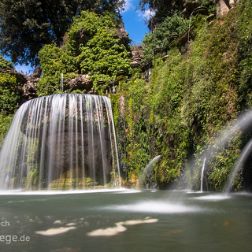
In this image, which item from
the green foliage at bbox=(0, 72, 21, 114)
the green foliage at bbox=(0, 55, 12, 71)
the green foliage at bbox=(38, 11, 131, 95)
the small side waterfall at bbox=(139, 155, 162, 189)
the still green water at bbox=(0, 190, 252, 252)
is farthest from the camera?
the green foliage at bbox=(0, 55, 12, 71)

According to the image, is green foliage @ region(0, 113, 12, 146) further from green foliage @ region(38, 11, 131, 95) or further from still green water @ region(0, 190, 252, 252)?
still green water @ region(0, 190, 252, 252)

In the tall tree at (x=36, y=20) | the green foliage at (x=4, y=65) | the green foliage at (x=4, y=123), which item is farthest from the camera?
the tall tree at (x=36, y=20)

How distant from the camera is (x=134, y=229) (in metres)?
4.93

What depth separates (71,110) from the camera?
17453 millimetres

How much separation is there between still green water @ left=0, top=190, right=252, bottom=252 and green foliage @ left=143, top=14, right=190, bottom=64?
16.8 meters

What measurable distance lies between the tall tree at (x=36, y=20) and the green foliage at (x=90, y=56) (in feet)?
13.4

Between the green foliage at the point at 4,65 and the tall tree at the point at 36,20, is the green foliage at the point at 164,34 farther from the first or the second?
the green foliage at the point at 4,65

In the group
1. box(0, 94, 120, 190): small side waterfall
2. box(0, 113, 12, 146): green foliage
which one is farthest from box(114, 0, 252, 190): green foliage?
box(0, 113, 12, 146): green foliage

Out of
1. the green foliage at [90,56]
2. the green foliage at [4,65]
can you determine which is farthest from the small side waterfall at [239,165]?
the green foliage at [4,65]

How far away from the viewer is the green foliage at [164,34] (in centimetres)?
2288

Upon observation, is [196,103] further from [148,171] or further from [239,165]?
[148,171]

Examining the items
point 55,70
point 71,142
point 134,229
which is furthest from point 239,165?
point 55,70

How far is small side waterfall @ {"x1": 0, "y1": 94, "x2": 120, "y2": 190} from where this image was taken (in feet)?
55.3

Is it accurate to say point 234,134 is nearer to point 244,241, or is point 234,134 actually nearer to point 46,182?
point 244,241
